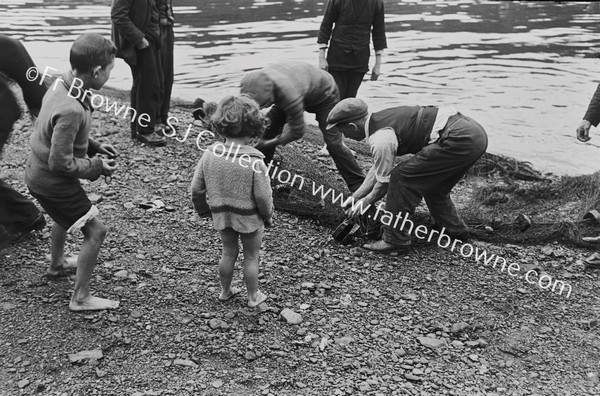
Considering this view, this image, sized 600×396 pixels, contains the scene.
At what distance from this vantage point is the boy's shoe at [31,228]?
5672 millimetres

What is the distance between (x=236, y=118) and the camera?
416cm

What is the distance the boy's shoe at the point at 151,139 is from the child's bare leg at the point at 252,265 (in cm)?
379

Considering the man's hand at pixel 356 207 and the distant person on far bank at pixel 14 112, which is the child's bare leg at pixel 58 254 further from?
the man's hand at pixel 356 207

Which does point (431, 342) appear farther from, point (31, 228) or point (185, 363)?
point (31, 228)

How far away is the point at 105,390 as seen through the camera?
3.96 metres

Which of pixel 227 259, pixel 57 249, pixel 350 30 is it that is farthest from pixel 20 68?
pixel 350 30

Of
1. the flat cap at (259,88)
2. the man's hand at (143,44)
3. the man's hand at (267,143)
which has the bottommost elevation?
the man's hand at (267,143)

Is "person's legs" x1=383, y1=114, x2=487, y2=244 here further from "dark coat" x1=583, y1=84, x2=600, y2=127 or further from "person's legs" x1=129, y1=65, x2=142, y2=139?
"person's legs" x1=129, y1=65, x2=142, y2=139

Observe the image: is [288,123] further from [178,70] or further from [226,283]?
[178,70]

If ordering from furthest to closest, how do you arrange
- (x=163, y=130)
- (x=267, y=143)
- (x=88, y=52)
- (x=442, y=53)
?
(x=442, y=53) < (x=163, y=130) < (x=267, y=143) < (x=88, y=52)

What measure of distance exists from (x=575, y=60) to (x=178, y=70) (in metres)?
10.1

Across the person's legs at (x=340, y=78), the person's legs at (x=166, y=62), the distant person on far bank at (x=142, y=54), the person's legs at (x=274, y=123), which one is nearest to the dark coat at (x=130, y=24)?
the distant person on far bank at (x=142, y=54)

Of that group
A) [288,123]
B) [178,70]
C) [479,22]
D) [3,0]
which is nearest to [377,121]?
[288,123]

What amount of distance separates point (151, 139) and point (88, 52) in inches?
163
